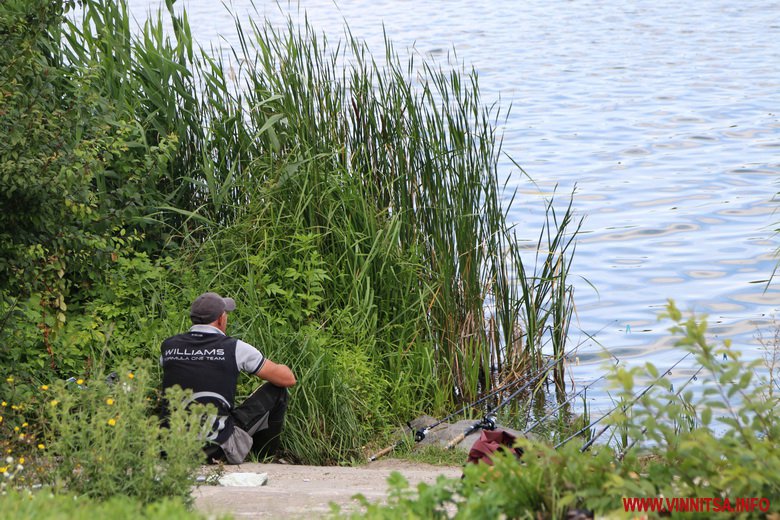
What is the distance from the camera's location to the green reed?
7.20 meters

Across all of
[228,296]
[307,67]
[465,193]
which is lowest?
[228,296]

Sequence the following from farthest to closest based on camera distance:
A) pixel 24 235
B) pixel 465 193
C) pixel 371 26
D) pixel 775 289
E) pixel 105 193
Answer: pixel 371 26 → pixel 775 289 → pixel 465 193 → pixel 105 193 → pixel 24 235

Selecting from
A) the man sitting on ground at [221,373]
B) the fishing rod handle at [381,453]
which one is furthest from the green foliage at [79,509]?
the fishing rod handle at [381,453]

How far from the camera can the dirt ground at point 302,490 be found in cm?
434

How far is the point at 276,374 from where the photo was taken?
6.31m

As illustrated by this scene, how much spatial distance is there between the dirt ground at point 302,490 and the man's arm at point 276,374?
0.48 m

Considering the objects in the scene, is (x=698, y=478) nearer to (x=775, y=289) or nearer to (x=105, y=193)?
(x=105, y=193)

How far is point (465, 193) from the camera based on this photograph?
7.72m

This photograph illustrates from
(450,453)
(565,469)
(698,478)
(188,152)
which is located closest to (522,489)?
(565,469)

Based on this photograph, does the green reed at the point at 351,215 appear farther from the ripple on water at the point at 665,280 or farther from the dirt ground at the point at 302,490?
the ripple on water at the point at 665,280

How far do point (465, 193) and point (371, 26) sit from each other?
48.6 ft

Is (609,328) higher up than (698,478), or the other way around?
(698,478)

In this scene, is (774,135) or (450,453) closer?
(450,453)

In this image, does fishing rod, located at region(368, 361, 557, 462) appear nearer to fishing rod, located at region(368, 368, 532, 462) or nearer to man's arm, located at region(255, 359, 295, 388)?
fishing rod, located at region(368, 368, 532, 462)
